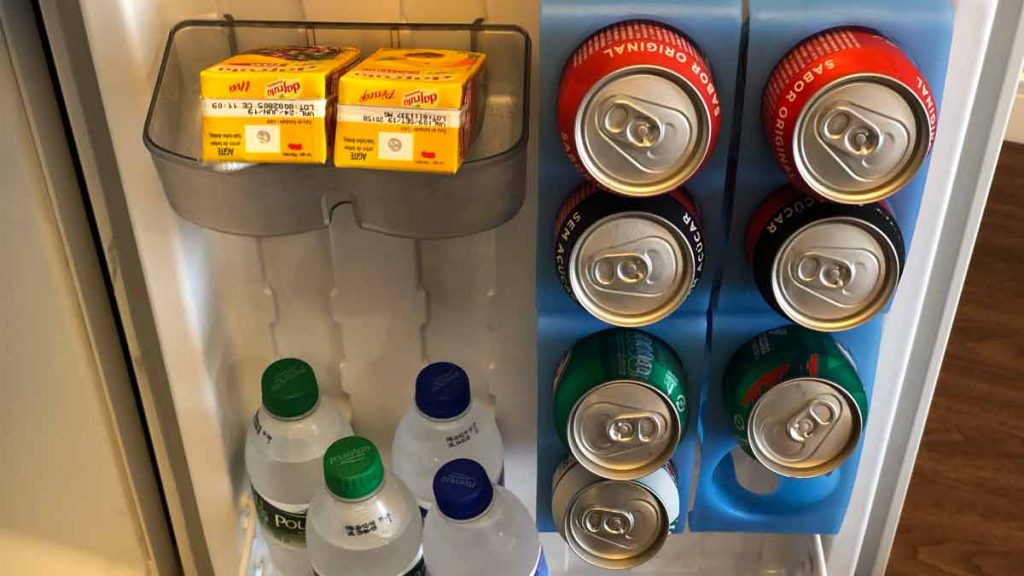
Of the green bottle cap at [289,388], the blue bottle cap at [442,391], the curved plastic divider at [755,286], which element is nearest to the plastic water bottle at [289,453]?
the green bottle cap at [289,388]

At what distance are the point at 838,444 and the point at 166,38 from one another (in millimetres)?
588

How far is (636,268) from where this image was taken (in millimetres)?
696

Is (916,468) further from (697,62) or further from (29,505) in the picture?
(29,505)

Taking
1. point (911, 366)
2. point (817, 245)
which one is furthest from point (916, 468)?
point (817, 245)

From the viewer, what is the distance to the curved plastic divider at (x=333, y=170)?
2.40 feet

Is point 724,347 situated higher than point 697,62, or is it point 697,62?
point 697,62

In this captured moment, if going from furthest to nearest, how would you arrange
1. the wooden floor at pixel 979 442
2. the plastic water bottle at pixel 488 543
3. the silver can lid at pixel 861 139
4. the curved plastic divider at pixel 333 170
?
the wooden floor at pixel 979 442 → the plastic water bottle at pixel 488 543 → the curved plastic divider at pixel 333 170 → the silver can lid at pixel 861 139

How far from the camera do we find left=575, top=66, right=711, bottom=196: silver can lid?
2.10ft

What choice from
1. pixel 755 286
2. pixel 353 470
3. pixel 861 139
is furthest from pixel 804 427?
pixel 353 470

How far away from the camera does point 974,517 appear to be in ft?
4.56

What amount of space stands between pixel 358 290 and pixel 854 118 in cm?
45

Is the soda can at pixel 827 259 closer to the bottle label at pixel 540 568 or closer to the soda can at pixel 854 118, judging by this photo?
the soda can at pixel 854 118

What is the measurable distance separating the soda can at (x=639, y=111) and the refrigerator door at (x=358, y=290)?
14 centimetres

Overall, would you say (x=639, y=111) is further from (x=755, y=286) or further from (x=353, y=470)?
(x=353, y=470)
